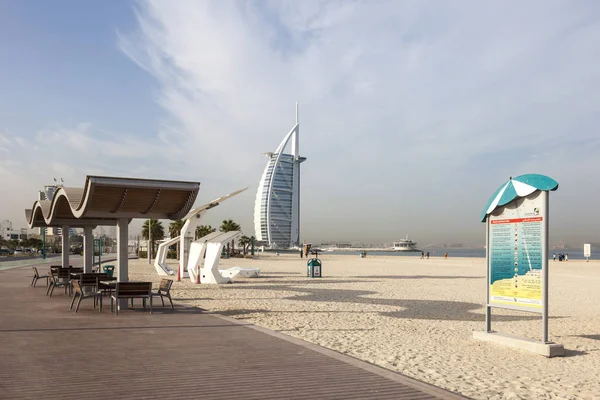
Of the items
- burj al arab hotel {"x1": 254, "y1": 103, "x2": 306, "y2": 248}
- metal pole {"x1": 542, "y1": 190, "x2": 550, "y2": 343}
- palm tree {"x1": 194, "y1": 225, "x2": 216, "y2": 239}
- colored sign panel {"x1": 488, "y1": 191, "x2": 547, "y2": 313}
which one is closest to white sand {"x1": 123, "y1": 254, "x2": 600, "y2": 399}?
metal pole {"x1": 542, "y1": 190, "x2": 550, "y2": 343}

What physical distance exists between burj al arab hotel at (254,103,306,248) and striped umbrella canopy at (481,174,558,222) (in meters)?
143

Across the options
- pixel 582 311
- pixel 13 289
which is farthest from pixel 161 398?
pixel 13 289

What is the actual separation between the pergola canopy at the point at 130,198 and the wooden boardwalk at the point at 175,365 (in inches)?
130

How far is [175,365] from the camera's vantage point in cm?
677

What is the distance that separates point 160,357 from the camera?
23.6 ft

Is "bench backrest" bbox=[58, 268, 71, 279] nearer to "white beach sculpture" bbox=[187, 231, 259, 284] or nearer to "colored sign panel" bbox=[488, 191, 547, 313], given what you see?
"white beach sculpture" bbox=[187, 231, 259, 284]

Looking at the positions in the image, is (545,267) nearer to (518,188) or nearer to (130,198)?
(518,188)

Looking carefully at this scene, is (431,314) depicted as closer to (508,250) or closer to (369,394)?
(508,250)

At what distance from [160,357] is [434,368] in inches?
145

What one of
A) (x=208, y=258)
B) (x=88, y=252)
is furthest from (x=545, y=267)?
(x=208, y=258)

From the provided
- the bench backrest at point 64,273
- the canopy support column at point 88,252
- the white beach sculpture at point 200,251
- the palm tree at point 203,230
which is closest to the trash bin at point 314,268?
the white beach sculpture at point 200,251

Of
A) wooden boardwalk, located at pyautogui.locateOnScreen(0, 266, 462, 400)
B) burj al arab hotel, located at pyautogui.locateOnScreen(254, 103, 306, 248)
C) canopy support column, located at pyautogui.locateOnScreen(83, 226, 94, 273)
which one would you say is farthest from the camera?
burj al arab hotel, located at pyautogui.locateOnScreen(254, 103, 306, 248)

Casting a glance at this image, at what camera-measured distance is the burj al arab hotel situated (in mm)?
153750

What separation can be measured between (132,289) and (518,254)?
26.7 ft
